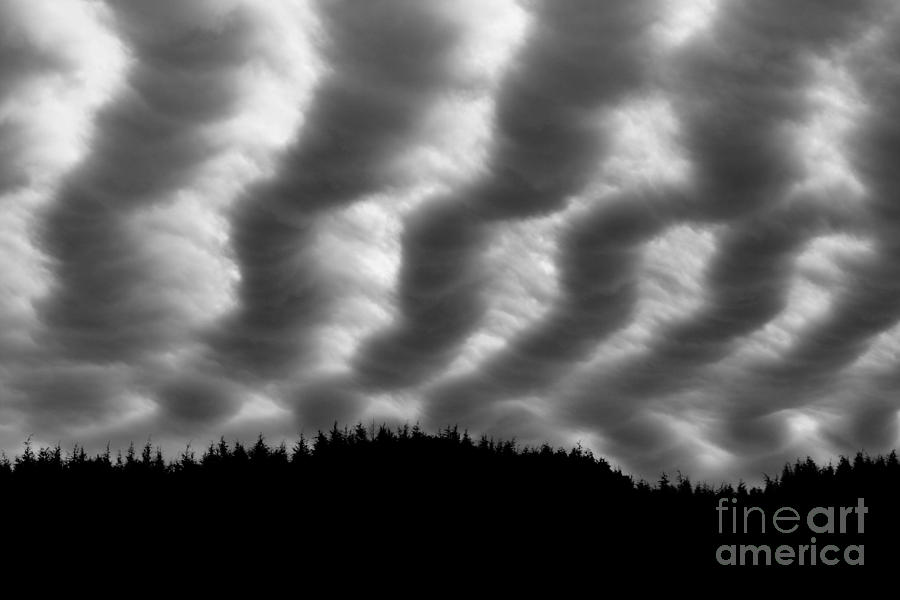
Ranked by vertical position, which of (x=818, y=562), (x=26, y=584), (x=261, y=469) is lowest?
(x=26, y=584)

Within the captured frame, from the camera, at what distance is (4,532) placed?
1676 inches

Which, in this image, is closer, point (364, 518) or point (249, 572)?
point (249, 572)

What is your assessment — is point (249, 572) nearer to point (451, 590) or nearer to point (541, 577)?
point (451, 590)

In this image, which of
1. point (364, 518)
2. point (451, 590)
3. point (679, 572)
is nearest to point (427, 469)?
point (364, 518)

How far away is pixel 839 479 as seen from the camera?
155 feet

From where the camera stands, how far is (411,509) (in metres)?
45.0

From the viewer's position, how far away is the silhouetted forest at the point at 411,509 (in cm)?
4244

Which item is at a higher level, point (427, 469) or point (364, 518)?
point (427, 469)

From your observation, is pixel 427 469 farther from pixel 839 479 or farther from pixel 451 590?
pixel 839 479

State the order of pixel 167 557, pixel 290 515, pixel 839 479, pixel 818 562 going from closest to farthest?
pixel 818 562
pixel 167 557
pixel 290 515
pixel 839 479

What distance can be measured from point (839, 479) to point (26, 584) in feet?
126

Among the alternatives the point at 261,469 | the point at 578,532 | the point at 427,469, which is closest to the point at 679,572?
the point at 578,532

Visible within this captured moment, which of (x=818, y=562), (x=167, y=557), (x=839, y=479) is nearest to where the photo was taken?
(x=818, y=562)

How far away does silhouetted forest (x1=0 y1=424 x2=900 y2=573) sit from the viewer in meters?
42.4
